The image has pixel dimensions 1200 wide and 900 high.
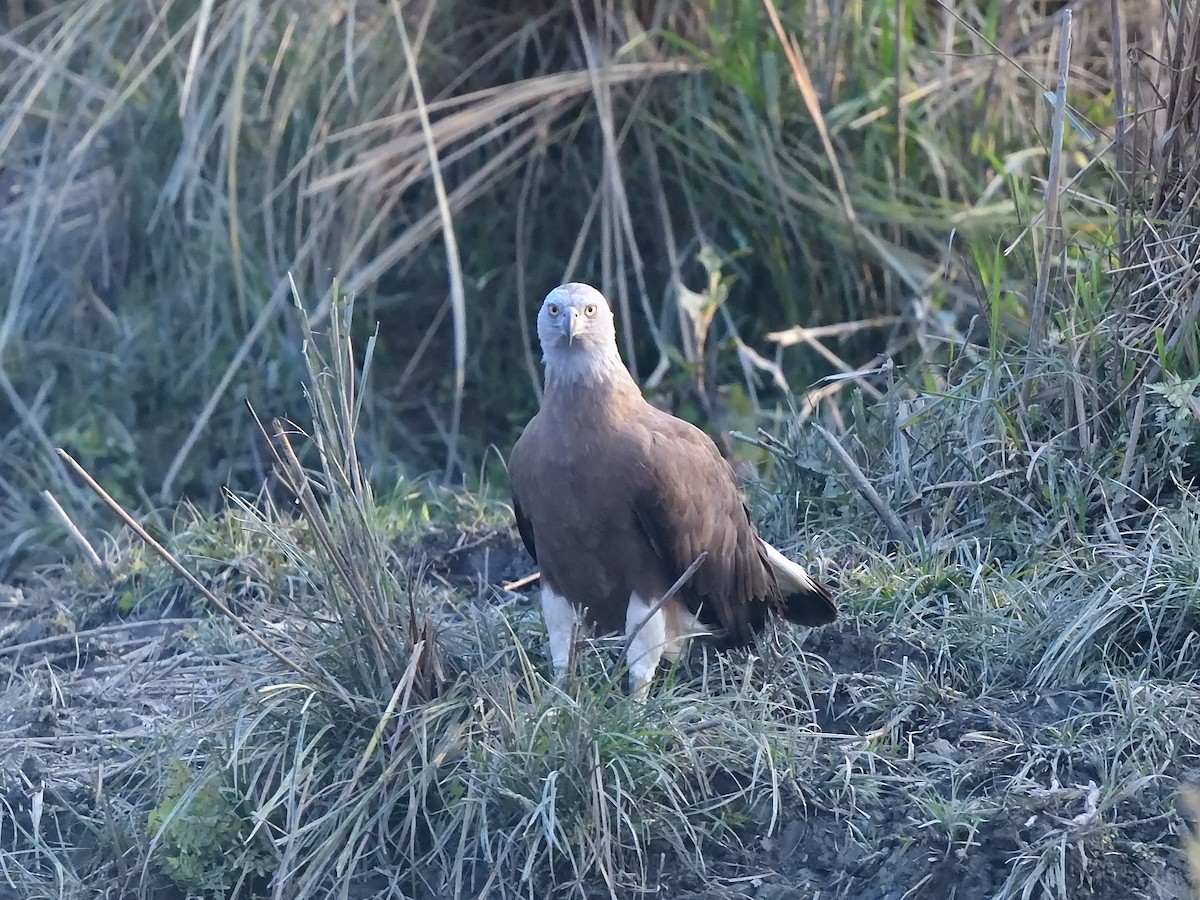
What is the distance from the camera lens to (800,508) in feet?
13.1

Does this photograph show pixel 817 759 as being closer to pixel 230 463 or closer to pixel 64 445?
pixel 230 463

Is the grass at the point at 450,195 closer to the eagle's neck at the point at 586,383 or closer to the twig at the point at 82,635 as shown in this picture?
the twig at the point at 82,635

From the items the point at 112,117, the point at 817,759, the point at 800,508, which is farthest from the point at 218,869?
the point at 112,117

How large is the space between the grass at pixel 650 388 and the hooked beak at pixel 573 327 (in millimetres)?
512

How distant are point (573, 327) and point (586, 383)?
0.13 m

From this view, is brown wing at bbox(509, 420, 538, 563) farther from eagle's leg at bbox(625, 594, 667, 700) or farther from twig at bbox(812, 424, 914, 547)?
twig at bbox(812, 424, 914, 547)

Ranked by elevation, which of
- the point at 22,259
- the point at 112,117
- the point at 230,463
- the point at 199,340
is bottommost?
the point at 230,463

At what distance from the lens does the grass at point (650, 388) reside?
2674mm

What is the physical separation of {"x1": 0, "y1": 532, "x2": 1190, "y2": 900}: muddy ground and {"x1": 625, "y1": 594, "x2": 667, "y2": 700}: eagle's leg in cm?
39

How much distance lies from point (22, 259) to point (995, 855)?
4151 mm

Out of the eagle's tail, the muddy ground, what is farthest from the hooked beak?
the muddy ground

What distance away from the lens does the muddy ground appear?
251cm

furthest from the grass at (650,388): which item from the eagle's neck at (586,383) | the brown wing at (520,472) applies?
the eagle's neck at (586,383)

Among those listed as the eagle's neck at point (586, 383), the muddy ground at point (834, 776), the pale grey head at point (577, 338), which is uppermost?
the pale grey head at point (577, 338)
